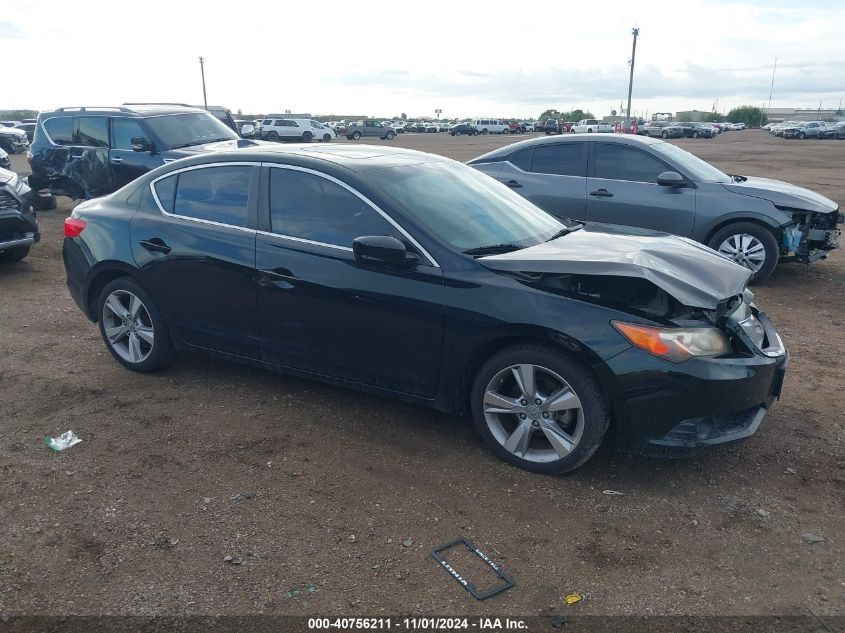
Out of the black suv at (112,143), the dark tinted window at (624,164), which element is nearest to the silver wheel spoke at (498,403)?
the dark tinted window at (624,164)

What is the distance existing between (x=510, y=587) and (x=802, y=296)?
19.5 feet

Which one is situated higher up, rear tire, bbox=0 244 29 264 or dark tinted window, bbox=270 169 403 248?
dark tinted window, bbox=270 169 403 248

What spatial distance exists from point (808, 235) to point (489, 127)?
68.9 meters

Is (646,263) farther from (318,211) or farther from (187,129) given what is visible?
(187,129)

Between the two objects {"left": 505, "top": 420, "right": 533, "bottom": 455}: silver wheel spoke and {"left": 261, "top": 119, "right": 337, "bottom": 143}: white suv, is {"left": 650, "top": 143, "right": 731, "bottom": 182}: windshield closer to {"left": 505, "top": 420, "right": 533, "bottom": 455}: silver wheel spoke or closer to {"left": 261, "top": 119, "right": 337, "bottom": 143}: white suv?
{"left": 505, "top": 420, "right": 533, "bottom": 455}: silver wheel spoke

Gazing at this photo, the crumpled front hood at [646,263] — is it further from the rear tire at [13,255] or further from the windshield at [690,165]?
the rear tire at [13,255]

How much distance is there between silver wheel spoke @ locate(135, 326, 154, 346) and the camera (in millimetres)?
5121

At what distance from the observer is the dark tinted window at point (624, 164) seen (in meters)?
8.09

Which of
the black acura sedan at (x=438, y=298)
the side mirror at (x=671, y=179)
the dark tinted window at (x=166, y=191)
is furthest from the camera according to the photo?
the side mirror at (x=671, y=179)

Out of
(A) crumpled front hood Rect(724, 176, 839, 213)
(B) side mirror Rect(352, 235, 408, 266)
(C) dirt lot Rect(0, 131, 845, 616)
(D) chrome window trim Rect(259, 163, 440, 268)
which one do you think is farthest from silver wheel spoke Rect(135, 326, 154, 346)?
(A) crumpled front hood Rect(724, 176, 839, 213)

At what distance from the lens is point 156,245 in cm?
487

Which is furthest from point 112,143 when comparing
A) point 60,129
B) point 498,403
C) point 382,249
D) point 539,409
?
point 539,409

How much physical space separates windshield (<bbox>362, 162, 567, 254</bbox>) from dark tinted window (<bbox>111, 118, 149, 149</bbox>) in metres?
7.60

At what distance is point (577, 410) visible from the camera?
3654 millimetres
